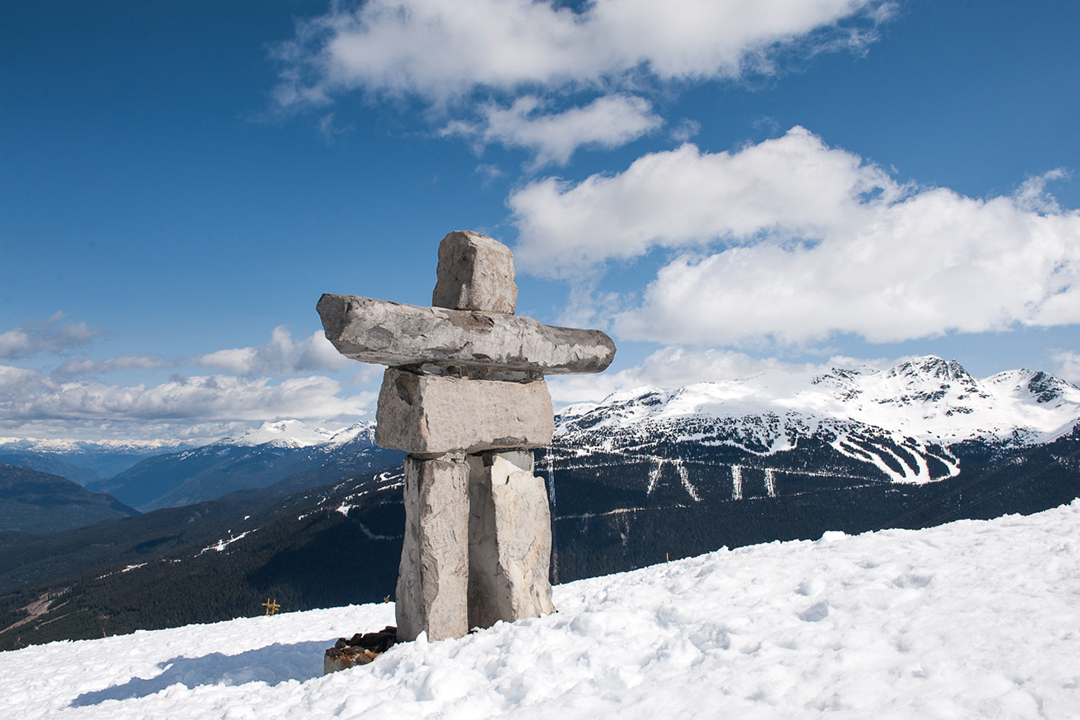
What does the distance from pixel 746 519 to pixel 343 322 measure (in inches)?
5651

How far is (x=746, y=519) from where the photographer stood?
136500 millimetres

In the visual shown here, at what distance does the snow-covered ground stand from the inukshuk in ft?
3.34

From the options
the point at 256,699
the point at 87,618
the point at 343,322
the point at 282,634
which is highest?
the point at 343,322

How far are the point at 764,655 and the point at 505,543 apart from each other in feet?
14.0

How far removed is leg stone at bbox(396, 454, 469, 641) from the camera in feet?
25.9

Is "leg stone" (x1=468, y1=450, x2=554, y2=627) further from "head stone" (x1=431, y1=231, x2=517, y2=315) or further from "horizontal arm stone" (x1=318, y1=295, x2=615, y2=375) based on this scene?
"head stone" (x1=431, y1=231, x2=517, y2=315)

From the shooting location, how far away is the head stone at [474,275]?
8.65 m

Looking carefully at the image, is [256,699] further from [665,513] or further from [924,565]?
[665,513]

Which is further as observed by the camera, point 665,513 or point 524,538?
point 665,513

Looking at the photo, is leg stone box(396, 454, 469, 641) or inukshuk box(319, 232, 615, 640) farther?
leg stone box(396, 454, 469, 641)

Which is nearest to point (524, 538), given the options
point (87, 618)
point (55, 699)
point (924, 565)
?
point (924, 565)

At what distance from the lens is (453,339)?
7758 millimetres

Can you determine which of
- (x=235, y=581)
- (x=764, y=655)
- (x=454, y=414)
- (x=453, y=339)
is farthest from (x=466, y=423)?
(x=235, y=581)

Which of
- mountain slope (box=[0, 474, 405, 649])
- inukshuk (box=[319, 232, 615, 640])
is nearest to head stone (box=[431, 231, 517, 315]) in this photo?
inukshuk (box=[319, 232, 615, 640])
